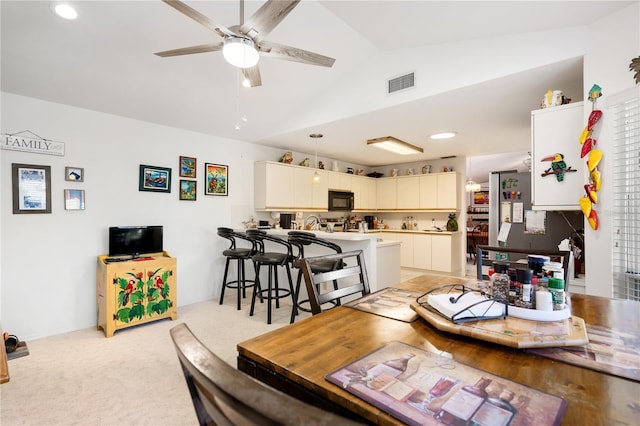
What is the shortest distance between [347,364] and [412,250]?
5.80 meters

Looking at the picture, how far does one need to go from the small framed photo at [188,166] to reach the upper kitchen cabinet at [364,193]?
329cm

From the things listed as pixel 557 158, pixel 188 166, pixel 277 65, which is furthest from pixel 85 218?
pixel 557 158

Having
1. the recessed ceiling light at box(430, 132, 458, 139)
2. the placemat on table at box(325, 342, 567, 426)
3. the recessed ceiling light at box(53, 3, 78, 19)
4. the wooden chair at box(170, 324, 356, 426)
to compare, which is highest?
the recessed ceiling light at box(53, 3, 78, 19)

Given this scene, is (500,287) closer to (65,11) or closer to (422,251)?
(65,11)

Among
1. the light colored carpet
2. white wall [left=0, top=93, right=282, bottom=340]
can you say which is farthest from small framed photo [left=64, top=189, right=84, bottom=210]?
the light colored carpet

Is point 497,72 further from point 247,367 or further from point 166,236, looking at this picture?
point 166,236

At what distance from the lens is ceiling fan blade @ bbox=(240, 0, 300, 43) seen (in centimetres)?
163

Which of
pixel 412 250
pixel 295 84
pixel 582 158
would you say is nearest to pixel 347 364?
pixel 582 158

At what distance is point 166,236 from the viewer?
3891 mm

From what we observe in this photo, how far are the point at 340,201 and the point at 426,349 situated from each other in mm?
5276

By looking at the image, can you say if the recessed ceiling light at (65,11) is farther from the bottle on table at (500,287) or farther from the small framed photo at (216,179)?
the bottle on table at (500,287)

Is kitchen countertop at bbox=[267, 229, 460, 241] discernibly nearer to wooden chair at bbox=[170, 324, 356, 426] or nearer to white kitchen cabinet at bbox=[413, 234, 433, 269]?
white kitchen cabinet at bbox=[413, 234, 433, 269]

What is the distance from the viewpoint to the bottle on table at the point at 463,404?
23.1 inches

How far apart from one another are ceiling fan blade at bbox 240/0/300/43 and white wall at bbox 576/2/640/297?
2077 millimetres
